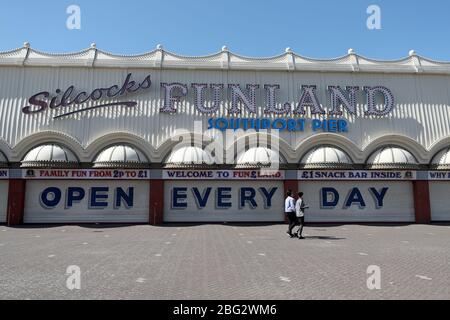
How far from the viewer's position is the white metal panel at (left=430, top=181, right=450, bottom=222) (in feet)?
74.0

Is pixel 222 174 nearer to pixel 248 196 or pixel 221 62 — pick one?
pixel 248 196

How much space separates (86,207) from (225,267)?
15.5 m

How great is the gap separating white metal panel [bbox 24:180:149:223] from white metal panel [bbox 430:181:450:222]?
63.5ft

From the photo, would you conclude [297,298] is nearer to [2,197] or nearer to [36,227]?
[36,227]

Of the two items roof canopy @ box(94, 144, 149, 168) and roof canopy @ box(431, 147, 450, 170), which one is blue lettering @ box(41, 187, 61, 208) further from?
roof canopy @ box(431, 147, 450, 170)

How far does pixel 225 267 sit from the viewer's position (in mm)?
8797

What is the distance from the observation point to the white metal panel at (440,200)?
888 inches

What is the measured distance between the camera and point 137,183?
21688 mm

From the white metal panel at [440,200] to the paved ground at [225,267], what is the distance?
949 centimetres

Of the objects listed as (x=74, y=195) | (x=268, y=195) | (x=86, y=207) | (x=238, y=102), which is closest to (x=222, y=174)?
(x=268, y=195)

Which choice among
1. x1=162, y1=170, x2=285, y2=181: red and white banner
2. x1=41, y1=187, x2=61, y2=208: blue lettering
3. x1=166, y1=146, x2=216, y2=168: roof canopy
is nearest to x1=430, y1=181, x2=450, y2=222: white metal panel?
x1=162, y1=170, x2=285, y2=181: red and white banner

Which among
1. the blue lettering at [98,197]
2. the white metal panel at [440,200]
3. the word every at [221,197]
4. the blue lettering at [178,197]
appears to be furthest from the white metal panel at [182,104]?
the word every at [221,197]
